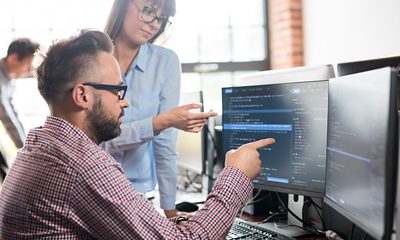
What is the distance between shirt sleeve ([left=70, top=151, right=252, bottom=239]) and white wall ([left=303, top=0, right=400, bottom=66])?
8.35ft

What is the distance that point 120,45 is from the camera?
1626mm

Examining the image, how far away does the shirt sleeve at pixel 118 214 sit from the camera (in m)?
0.91

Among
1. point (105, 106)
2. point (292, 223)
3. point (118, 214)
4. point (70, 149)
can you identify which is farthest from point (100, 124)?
point (292, 223)

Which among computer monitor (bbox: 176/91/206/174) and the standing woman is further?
computer monitor (bbox: 176/91/206/174)

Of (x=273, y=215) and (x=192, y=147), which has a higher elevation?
(x=192, y=147)

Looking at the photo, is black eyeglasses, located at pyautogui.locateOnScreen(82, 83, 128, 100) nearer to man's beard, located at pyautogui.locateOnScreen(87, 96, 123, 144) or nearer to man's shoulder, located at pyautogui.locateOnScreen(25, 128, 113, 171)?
man's beard, located at pyautogui.locateOnScreen(87, 96, 123, 144)

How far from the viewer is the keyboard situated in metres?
1.27

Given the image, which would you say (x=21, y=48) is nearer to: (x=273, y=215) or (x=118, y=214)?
(x=273, y=215)

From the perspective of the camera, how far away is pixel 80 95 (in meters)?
1.05

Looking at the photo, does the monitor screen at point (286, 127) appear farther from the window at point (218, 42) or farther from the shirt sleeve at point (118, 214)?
the window at point (218, 42)

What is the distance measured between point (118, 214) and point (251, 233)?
21.3 inches

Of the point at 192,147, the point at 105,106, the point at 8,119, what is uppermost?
the point at 105,106

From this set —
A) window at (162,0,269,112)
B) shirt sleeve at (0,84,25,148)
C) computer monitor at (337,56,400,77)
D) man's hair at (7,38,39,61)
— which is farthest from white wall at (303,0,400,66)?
shirt sleeve at (0,84,25,148)

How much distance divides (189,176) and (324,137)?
1.49 m
